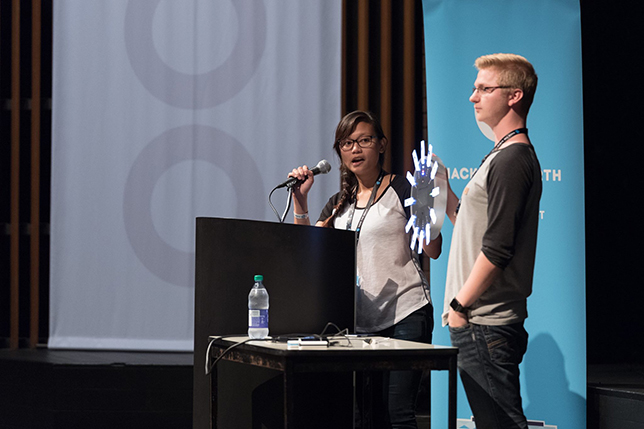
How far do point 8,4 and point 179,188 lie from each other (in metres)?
1.80

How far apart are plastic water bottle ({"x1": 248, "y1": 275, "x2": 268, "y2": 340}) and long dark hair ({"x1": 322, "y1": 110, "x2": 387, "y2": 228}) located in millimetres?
579

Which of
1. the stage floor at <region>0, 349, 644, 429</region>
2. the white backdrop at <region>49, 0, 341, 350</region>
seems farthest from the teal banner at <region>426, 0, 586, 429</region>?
the white backdrop at <region>49, 0, 341, 350</region>

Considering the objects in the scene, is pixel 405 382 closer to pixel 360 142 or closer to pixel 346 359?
pixel 346 359

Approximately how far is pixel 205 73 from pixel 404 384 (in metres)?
2.80

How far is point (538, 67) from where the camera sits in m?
3.28

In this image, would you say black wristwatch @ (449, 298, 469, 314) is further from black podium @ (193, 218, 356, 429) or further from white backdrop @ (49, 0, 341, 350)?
white backdrop @ (49, 0, 341, 350)

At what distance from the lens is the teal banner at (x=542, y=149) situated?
314 centimetres

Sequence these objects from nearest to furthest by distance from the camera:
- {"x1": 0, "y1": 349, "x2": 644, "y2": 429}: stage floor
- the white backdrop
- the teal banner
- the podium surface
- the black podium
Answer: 1. the podium surface
2. the black podium
3. the teal banner
4. {"x1": 0, "y1": 349, "x2": 644, "y2": 429}: stage floor
5. the white backdrop

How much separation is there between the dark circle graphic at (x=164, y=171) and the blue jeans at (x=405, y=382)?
2037mm

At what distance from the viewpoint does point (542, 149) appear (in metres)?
3.22

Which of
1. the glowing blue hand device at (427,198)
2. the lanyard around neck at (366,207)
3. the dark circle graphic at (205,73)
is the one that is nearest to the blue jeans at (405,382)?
the glowing blue hand device at (427,198)

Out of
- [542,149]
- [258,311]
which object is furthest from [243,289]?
[542,149]

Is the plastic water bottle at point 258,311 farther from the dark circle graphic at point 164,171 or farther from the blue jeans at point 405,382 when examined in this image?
the dark circle graphic at point 164,171

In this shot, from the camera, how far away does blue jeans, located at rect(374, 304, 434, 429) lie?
2.35m
